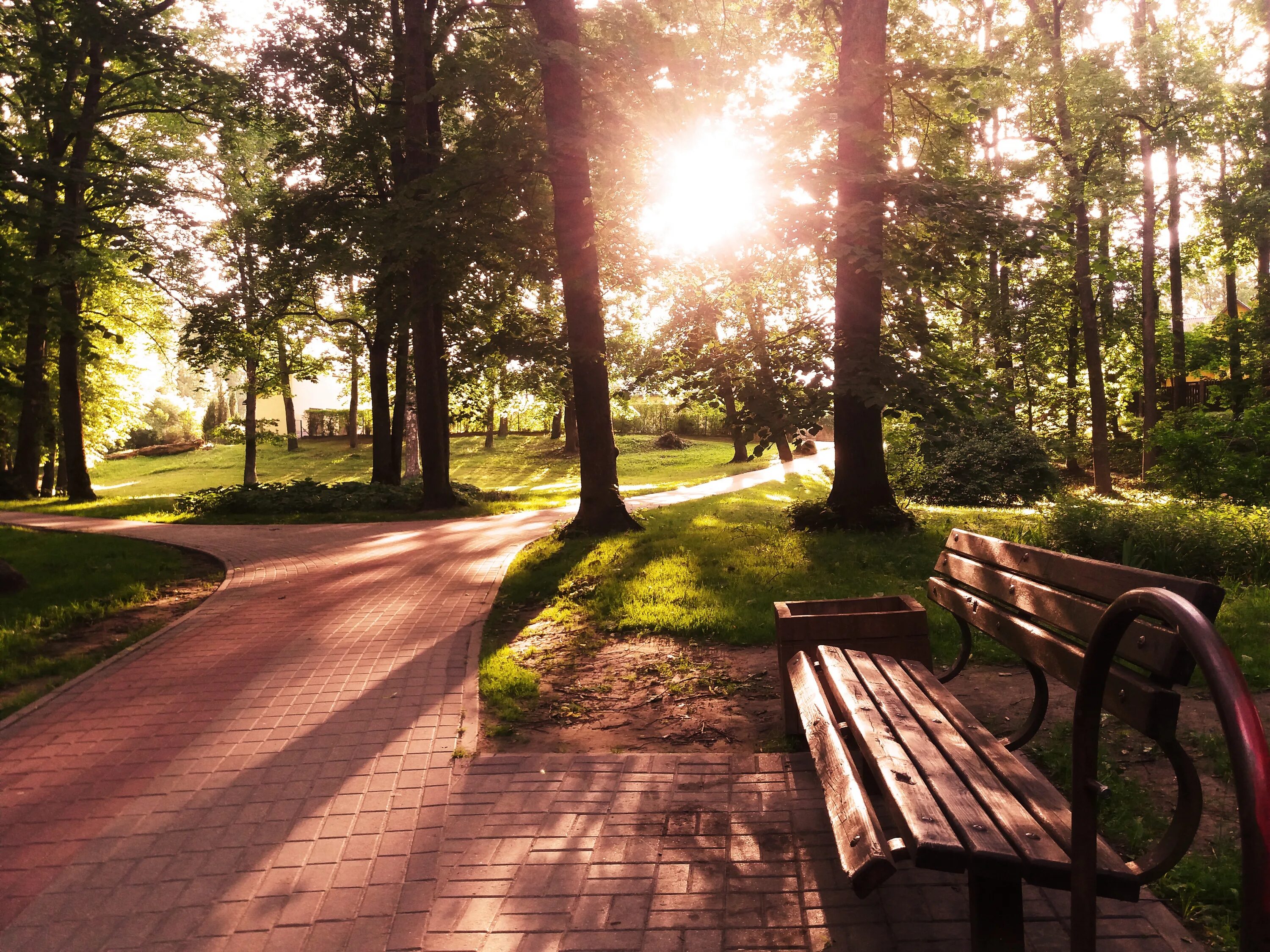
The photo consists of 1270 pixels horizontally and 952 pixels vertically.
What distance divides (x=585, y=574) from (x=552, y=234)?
7.51 m

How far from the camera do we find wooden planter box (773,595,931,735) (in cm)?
467

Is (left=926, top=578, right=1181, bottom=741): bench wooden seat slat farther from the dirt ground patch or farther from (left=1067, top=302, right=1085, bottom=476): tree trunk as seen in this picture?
(left=1067, top=302, right=1085, bottom=476): tree trunk

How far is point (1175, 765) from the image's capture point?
2.20 meters

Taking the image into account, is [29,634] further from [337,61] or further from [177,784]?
[337,61]

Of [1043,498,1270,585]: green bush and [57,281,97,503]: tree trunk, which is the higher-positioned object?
[57,281,97,503]: tree trunk

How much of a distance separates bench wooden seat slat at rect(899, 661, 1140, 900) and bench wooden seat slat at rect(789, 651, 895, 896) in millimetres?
447

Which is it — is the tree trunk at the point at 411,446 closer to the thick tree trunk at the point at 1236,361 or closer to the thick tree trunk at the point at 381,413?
the thick tree trunk at the point at 381,413

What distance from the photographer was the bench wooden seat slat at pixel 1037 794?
2.27 m

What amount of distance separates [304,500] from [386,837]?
15.7 m

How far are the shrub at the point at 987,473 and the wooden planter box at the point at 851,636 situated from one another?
13670 millimetres

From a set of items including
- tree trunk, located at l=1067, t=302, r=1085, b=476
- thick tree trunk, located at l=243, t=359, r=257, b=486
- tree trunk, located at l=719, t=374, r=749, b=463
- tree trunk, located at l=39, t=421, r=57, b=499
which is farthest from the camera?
tree trunk, located at l=39, t=421, r=57, b=499

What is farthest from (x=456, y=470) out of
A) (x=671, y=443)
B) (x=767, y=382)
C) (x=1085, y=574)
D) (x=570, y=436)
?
(x=1085, y=574)

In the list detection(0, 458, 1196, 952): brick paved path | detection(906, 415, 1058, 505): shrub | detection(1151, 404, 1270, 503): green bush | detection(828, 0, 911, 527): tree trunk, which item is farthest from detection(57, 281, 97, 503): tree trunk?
detection(1151, 404, 1270, 503): green bush

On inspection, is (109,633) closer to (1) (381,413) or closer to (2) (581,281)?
(2) (581,281)
